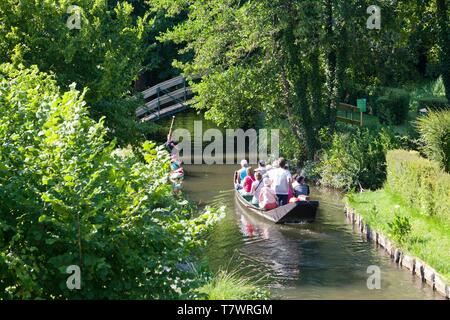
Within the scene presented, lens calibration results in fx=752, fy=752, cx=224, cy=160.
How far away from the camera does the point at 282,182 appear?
20.5 meters

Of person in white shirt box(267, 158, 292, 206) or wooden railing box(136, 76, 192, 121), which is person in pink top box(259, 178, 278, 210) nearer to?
person in white shirt box(267, 158, 292, 206)

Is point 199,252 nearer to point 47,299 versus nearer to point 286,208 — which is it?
point 47,299

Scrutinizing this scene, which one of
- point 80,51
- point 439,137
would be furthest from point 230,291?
point 439,137

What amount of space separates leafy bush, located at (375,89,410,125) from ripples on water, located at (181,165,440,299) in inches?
439

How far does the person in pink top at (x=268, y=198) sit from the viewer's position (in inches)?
813

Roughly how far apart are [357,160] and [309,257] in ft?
26.1

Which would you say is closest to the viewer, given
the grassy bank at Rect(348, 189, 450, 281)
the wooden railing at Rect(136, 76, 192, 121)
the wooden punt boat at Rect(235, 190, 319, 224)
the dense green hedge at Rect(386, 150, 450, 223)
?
the grassy bank at Rect(348, 189, 450, 281)

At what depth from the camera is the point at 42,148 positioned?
8.40 meters

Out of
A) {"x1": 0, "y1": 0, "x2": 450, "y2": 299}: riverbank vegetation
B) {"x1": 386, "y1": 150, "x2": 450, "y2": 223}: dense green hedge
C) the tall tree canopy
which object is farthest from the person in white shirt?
the tall tree canopy

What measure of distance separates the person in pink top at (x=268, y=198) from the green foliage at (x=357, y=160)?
421 cm

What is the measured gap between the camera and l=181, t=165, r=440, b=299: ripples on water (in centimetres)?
1434

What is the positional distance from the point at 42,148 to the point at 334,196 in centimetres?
1698

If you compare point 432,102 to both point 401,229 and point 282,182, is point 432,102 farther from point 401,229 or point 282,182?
point 401,229

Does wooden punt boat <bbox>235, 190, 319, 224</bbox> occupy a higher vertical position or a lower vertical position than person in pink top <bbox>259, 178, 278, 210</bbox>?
lower
